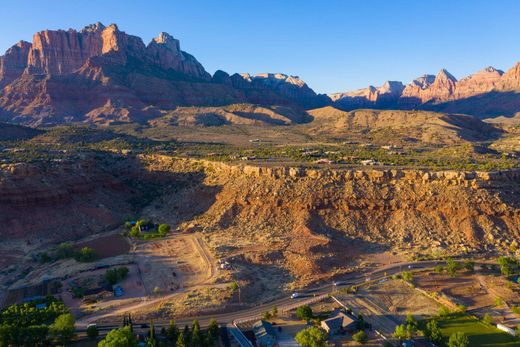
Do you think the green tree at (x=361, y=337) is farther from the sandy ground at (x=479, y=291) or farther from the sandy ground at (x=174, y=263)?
Answer: the sandy ground at (x=174, y=263)

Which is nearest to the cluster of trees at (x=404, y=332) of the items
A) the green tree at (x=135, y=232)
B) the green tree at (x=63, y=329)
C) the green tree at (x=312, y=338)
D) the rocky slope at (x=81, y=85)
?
the green tree at (x=312, y=338)

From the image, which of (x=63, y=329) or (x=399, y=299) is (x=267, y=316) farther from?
(x=63, y=329)

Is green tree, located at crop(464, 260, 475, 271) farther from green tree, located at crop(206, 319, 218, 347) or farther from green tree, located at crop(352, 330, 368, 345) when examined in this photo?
green tree, located at crop(206, 319, 218, 347)

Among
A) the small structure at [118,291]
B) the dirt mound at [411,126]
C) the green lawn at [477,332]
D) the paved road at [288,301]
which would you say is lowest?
the green lawn at [477,332]

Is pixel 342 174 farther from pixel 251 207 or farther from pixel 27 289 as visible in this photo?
pixel 27 289

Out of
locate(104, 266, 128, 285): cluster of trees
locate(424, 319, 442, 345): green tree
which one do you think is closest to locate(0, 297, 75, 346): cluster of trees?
locate(104, 266, 128, 285): cluster of trees

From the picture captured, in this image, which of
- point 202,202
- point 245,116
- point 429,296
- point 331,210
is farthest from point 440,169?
point 245,116

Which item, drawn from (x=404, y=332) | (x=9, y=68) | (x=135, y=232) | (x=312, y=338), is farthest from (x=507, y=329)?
(x=9, y=68)
